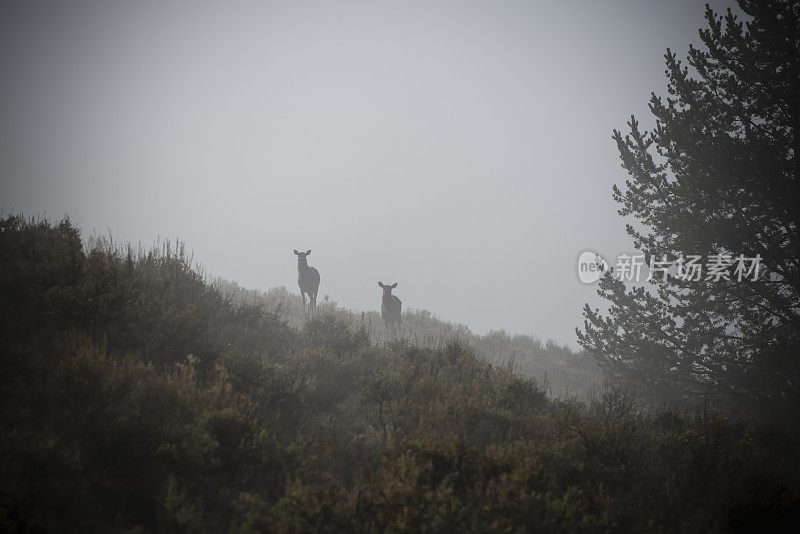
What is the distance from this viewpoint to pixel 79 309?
4.95m

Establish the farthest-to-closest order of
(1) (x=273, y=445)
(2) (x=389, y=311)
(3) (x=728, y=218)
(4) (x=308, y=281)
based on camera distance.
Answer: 1. (4) (x=308, y=281)
2. (2) (x=389, y=311)
3. (3) (x=728, y=218)
4. (1) (x=273, y=445)

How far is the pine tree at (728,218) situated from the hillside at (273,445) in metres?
3.98

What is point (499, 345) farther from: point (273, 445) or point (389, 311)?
point (273, 445)

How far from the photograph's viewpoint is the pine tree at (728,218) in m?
9.66

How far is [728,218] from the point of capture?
10.4 meters

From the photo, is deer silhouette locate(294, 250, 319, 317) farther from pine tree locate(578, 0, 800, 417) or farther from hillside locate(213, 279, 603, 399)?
Answer: pine tree locate(578, 0, 800, 417)

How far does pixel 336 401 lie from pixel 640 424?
16.4 ft

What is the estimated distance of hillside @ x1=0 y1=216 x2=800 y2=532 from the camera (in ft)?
10.8

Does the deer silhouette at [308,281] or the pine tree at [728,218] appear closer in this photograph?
the pine tree at [728,218]

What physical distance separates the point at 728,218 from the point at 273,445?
1207cm

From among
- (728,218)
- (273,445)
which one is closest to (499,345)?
(728,218)

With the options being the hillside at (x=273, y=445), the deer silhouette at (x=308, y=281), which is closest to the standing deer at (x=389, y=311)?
the deer silhouette at (x=308, y=281)

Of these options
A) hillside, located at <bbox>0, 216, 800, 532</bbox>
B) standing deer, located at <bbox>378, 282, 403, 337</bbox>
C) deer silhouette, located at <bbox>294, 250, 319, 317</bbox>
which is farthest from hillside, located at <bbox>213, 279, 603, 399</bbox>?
hillside, located at <bbox>0, 216, 800, 532</bbox>

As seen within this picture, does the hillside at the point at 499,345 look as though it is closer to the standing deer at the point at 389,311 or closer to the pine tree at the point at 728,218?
the standing deer at the point at 389,311
